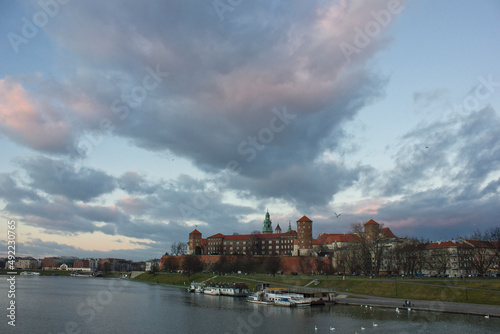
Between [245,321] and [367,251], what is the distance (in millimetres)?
55493

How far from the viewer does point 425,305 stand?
55.0 meters

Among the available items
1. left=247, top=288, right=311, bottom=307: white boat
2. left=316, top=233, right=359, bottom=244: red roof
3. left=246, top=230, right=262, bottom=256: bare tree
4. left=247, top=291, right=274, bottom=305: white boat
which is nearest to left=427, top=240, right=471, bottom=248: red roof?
left=316, top=233, right=359, bottom=244: red roof

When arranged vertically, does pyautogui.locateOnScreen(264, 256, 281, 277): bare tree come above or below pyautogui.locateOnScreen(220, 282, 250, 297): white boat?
above

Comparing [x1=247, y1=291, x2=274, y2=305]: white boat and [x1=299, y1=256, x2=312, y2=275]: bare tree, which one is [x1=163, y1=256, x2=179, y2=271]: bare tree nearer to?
[x1=299, y1=256, x2=312, y2=275]: bare tree

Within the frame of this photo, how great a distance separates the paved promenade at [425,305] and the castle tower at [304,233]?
244ft

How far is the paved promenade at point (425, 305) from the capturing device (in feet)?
158

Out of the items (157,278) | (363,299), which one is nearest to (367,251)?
(363,299)

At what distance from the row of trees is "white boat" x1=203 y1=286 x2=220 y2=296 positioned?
33.8m

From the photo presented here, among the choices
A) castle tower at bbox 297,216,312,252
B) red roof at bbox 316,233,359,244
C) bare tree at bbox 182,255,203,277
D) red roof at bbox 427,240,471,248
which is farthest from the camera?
red roof at bbox 316,233,359,244

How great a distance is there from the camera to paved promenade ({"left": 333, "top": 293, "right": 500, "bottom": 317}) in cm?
4809

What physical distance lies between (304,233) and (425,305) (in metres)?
89.8

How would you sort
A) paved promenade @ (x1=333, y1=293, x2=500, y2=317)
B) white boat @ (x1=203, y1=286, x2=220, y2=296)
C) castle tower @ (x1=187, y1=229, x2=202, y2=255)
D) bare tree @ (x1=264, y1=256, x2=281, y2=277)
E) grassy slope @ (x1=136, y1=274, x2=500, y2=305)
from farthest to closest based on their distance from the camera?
castle tower @ (x1=187, y1=229, x2=202, y2=255) → bare tree @ (x1=264, y1=256, x2=281, y2=277) → white boat @ (x1=203, y1=286, x2=220, y2=296) → grassy slope @ (x1=136, y1=274, x2=500, y2=305) → paved promenade @ (x1=333, y1=293, x2=500, y2=317)

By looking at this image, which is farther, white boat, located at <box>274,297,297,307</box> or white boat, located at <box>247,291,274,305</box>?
white boat, located at <box>247,291,274,305</box>

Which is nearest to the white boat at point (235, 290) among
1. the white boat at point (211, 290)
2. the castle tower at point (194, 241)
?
the white boat at point (211, 290)
